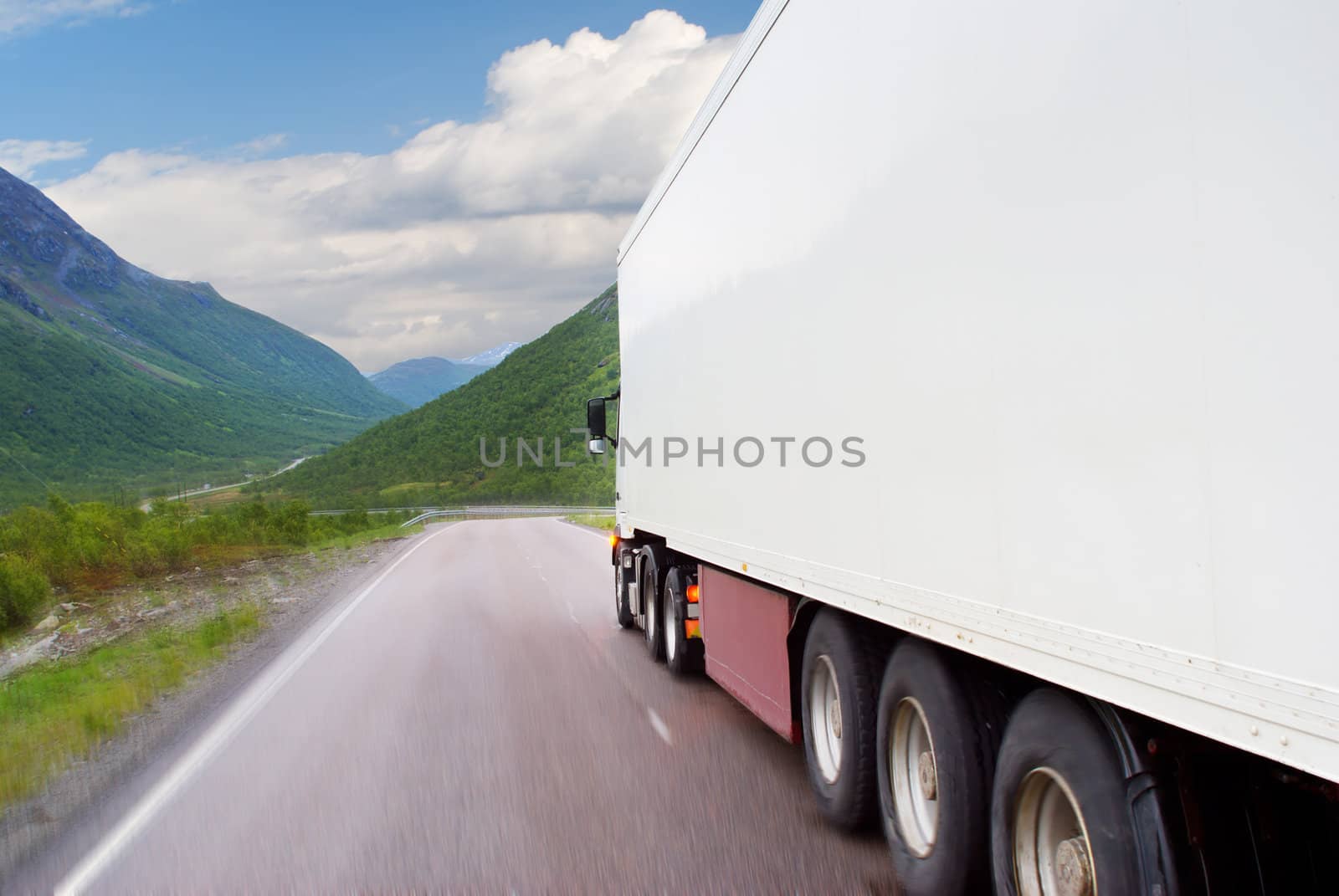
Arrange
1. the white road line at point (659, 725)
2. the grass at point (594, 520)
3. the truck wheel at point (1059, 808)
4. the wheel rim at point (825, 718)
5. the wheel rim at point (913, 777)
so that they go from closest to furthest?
1. the truck wheel at point (1059, 808)
2. the wheel rim at point (913, 777)
3. the wheel rim at point (825, 718)
4. the white road line at point (659, 725)
5. the grass at point (594, 520)

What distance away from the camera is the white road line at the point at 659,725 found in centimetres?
774

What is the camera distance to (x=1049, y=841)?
→ 3559 mm

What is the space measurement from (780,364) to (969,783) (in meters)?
2.62

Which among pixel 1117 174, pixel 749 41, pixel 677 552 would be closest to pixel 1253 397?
pixel 1117 174

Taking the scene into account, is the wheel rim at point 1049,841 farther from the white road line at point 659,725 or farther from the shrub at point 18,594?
the shrub at point 18,594

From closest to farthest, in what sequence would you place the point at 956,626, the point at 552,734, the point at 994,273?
the point at 994,273
the point at 956,626
the point at 552,734

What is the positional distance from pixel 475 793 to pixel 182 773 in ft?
7.26

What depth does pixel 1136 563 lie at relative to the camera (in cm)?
279

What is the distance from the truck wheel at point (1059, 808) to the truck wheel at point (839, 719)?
1.39 metres

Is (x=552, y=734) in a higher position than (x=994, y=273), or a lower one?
lower

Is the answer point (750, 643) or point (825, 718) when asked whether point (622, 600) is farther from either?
point (825, 718)

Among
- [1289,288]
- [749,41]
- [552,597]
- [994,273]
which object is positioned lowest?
[552,597]

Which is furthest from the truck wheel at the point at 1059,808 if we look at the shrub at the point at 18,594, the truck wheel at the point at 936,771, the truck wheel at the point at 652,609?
the shrub at the point at 18,594

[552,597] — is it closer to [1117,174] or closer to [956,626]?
[956,626]
